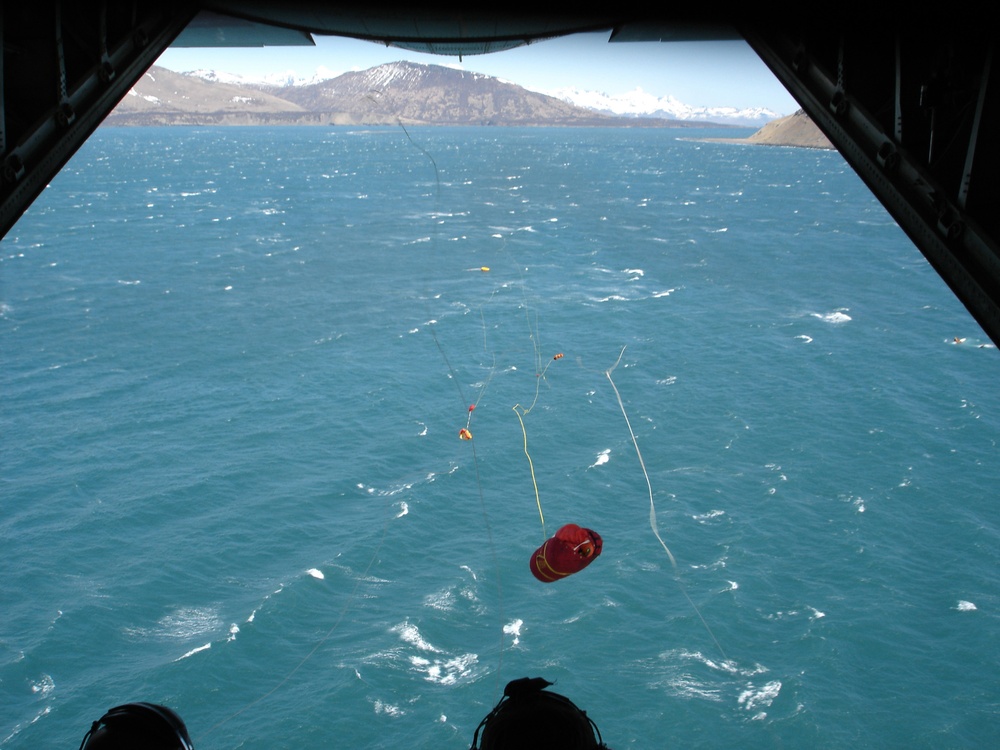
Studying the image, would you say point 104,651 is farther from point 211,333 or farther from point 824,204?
point 824,204

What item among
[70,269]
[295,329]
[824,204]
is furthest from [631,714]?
[824,204]

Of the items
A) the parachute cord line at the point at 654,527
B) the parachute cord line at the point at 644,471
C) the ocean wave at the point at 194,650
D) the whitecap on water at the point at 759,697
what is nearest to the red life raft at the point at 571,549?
the whitecap on water at the point at 759,697

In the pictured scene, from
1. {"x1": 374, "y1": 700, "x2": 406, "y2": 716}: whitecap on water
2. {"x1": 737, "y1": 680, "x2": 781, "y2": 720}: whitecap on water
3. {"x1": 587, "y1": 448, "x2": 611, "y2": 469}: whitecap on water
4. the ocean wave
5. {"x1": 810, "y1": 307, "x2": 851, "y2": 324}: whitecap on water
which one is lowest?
{"x1": 810, "y1": 307, "x2": 851, "y2": 324}: whitecap on water

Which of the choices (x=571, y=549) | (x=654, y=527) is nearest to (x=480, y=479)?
(x=654, y=527)

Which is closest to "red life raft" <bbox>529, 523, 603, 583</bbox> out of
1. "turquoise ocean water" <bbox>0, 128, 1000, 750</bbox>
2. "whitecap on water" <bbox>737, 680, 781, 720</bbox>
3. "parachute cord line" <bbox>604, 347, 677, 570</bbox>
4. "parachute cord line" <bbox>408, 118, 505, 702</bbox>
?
"turquoise ocean water" <bbox>0, 128, 1000, 750</bbox>

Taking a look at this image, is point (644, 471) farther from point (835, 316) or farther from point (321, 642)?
point (835, 316)

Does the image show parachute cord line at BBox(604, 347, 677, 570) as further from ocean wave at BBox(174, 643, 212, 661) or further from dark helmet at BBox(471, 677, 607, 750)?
dark helmet at BBox(471, 677, 607, 750)
